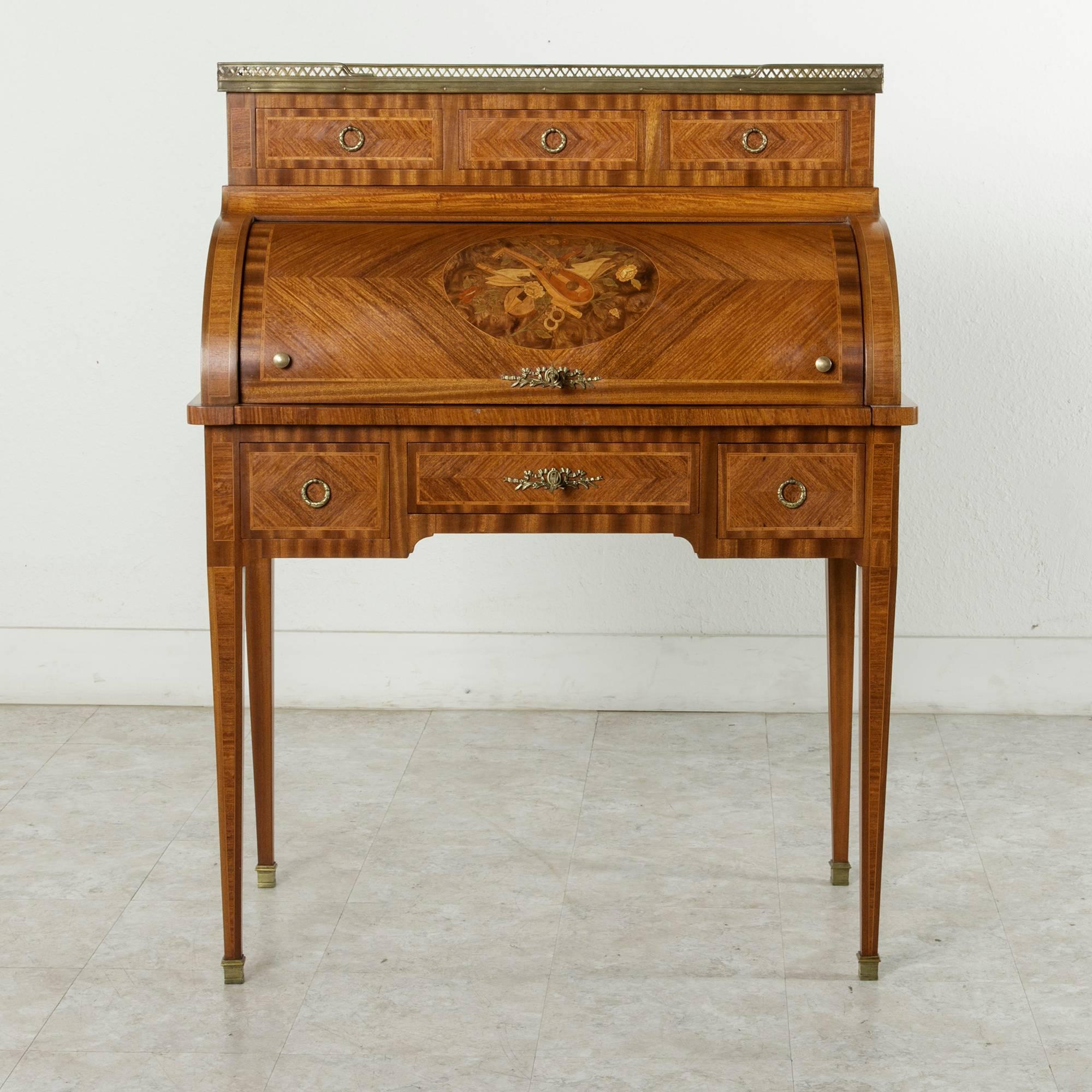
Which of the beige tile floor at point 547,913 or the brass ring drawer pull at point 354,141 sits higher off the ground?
the brass ring drawer pull at point 354,141

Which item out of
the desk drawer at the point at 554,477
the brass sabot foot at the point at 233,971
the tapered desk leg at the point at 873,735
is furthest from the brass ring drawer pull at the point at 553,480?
the brass sabot foot at the point at 233,971

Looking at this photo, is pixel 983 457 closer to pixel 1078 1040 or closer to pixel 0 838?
pixel 1078 1040

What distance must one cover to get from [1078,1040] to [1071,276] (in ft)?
7.29

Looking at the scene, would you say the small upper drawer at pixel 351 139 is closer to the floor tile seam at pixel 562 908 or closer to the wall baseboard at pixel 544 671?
the floor tile seam at pixel 562 908

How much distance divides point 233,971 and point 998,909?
145 cm

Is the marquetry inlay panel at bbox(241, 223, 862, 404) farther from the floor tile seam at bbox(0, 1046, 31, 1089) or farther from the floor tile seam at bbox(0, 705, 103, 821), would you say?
the floor tile seam at bbox(0, 705, 103, 821)

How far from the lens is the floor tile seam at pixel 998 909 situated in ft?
8.18

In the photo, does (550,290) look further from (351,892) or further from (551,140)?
(351,892)

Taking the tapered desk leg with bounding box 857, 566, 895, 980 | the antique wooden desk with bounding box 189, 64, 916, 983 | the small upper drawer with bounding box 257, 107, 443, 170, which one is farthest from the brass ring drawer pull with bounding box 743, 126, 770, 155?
the tapered desk leg with bounding box 857, 566, 895, 980

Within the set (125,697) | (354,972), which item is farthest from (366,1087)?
(125,697)

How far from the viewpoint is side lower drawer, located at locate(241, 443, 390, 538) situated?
2.55 meters

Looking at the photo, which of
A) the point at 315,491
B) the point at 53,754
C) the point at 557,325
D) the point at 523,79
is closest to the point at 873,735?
the point at 557,325

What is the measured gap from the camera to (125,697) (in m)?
4.35

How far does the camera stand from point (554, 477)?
8.41 ft
